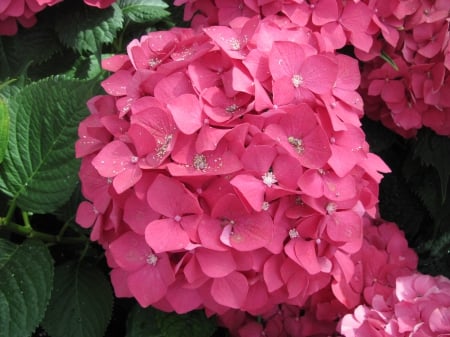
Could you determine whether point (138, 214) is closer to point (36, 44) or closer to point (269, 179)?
point (269, 179)

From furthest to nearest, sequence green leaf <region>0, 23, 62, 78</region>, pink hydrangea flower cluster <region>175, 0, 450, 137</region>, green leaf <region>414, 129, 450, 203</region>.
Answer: green leaf <region>0, 23, 62, 78</region> < green leaf <region>414, 129, 450, 203</region> < pink hydrangea flower cluster <region>175, 0, 450, 137</region>

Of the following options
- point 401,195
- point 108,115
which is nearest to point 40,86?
point 108,115

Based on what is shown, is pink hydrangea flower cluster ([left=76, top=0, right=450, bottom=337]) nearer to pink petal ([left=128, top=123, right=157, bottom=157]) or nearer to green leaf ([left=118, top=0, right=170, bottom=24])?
pink petal ([left=128, top=123, right=157, bottom=157])

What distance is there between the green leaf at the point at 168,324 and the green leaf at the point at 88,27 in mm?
583

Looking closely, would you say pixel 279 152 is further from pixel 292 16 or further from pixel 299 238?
pixel 292 16

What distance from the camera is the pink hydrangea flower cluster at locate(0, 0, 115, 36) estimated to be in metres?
1.22

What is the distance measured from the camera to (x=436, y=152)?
1286 millimetres

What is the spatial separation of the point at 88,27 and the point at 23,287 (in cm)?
59

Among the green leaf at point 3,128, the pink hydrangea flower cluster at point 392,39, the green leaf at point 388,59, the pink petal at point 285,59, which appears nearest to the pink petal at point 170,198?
the pink petal at point 285,59

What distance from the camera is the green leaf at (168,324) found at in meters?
1.00

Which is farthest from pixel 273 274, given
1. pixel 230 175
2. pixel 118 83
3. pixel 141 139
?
pixel 118 83

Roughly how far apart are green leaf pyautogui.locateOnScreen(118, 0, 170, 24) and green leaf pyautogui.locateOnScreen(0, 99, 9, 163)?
0.53m

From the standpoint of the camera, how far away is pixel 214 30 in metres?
0.92

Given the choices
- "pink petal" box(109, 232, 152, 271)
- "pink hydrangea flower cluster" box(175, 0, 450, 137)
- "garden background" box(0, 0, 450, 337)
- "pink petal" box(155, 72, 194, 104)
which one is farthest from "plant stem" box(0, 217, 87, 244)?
"pink hydrangea flower cluster" box(175, 0, 450, 137)
